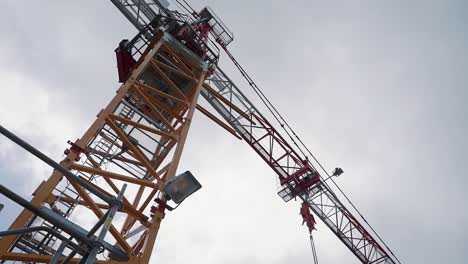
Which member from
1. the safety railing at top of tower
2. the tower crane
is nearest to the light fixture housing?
the tower crane

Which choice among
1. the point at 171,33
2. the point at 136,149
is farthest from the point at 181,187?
the point at 171,33

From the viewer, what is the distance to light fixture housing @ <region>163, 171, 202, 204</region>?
523 centimetres

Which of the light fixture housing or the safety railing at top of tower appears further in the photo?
the safety railing at top of tower

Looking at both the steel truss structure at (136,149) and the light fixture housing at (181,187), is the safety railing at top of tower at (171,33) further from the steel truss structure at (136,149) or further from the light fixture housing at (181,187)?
the light fixture housing at (181,187)

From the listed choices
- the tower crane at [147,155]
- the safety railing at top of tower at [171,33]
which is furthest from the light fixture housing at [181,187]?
the safety railing at top of tower at [171,33]

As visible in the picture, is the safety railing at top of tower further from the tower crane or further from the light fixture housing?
the light fixture housing

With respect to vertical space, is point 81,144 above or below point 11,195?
above

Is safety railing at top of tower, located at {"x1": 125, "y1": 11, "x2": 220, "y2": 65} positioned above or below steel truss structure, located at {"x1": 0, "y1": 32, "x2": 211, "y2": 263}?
above

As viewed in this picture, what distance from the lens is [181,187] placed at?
5352mm

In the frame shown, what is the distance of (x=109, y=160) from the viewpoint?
328 inches

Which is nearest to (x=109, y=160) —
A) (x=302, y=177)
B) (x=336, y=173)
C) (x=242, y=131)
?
(x=242, y=131)

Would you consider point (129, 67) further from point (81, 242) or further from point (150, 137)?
point (81, 242)

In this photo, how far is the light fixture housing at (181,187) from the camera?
5.23 m

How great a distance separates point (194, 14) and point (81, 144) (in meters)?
13.9
